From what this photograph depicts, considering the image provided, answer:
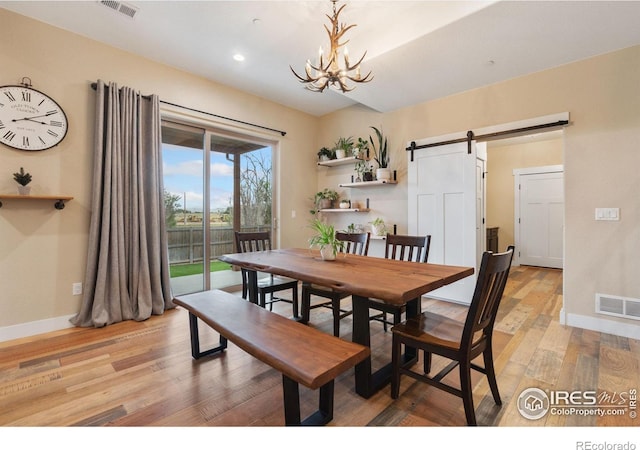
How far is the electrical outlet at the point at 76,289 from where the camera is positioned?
295 centimetres

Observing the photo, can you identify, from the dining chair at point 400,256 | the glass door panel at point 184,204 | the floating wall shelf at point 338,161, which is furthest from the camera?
the floating wall shelf at point 338,161

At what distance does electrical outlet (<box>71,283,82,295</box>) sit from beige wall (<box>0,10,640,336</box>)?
0.03 m

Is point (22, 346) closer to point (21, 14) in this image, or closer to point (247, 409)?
point (247, 409)

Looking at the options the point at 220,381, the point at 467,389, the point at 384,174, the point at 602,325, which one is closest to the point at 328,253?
the point at 220,381

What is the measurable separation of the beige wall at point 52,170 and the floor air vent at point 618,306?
521cm

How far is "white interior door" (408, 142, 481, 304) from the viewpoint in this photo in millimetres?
3617

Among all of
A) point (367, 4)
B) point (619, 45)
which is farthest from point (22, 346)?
point (619, 45)

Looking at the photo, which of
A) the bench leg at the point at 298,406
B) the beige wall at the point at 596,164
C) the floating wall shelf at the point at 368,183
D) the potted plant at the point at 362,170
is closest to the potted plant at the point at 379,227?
the floating wall shelf at the point at 368,183

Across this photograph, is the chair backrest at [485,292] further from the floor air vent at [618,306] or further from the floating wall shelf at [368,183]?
the floating wall shelf at [368,183]

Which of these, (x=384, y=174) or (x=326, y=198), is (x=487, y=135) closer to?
(x=384, y=174)

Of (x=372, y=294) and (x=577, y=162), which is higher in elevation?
(x=577, y=162)

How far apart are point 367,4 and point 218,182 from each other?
9.28ft

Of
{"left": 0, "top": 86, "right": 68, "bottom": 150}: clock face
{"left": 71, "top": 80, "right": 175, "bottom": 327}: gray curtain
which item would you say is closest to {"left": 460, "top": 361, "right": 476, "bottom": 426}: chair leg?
{"left": 71, "top": 80, "right": 175, "bottom": 327}: gray curtain
